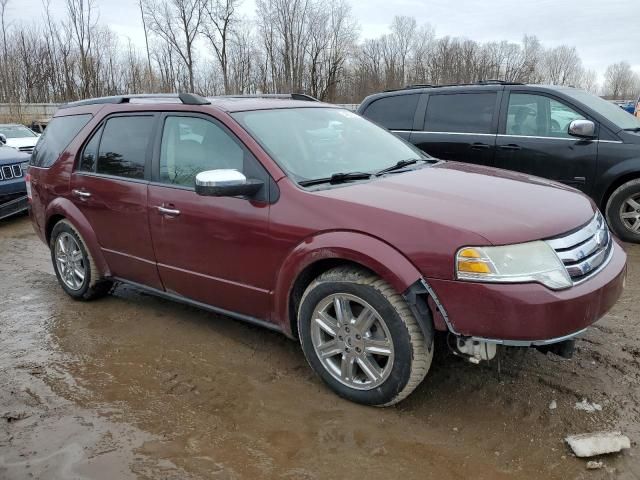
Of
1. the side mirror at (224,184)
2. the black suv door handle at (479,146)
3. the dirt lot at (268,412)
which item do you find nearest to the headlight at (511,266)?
the dirt lot at (268,412)

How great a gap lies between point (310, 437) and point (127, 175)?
244 centimetres

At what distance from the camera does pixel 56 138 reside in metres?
4.83

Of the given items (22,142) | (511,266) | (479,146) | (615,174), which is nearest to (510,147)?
(479,146)

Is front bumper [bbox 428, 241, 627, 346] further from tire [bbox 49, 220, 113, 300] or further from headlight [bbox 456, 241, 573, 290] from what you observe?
tire [bbox 49, 220, 113, 300]

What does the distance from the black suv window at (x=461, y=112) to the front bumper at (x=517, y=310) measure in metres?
4.34

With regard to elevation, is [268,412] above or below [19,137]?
below

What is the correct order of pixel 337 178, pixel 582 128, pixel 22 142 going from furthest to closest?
pixel 22 142, pixel 582 128, pixel 337 178

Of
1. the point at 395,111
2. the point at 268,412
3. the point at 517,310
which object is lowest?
the point at 268,412

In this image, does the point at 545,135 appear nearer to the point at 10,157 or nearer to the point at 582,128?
the point at 582,128

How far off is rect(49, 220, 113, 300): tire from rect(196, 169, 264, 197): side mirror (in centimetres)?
198

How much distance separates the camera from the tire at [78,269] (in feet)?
15.0

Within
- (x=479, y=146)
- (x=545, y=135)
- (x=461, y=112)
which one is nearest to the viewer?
(x=545, y=135)

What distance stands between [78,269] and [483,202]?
3.60 meters

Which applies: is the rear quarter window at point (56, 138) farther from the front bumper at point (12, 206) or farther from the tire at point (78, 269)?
the front bumper at point (12, 206)
